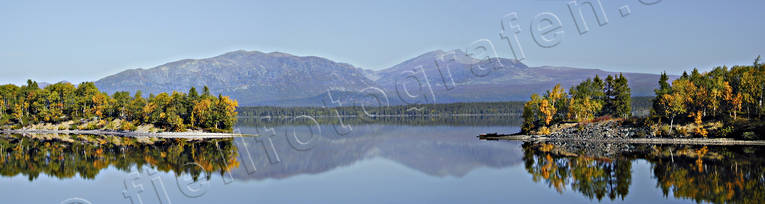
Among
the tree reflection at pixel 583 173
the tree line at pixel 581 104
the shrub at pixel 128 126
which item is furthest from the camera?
the shrub at pixel 128 126

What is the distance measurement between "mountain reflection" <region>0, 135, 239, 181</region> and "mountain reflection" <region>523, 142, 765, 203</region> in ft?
88.7

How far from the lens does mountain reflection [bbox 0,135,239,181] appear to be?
50.1 metres

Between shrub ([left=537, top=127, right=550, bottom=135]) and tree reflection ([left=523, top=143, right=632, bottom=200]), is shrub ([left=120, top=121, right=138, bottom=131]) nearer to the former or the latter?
shrub ([left=537, top=127, right=550, bottom=135])

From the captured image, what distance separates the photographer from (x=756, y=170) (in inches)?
1692

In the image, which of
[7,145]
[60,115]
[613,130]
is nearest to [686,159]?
[613,130]

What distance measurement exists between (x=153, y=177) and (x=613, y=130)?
56.6m

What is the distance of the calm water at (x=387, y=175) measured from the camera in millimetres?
37188

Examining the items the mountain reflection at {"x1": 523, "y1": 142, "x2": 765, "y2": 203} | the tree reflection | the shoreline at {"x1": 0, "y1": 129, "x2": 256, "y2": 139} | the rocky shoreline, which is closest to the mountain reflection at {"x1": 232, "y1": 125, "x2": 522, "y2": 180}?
the tree reflection

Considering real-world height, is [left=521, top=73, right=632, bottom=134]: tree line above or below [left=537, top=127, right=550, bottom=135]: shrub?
above

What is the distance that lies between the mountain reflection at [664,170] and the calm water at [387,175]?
0.08m

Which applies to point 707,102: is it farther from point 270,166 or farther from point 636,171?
point 270,166

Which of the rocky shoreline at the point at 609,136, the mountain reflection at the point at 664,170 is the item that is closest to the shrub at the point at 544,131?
the rocky shoreline at the point at 609,136

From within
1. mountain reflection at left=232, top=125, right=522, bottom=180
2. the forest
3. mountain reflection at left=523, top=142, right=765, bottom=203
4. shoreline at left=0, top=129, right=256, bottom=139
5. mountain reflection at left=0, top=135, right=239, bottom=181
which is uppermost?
the forest

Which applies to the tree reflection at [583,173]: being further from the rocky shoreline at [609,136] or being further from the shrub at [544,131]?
the shrub at [544,131]
